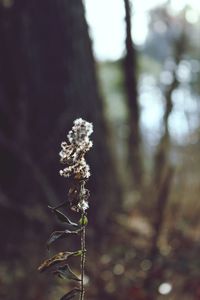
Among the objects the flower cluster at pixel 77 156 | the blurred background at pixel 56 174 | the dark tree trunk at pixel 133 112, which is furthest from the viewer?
the dark tree trunk at pixel 133 112

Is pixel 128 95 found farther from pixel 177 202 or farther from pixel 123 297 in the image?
pixel 123 297

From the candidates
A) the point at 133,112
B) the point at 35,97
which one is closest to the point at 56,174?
the point at 35,97

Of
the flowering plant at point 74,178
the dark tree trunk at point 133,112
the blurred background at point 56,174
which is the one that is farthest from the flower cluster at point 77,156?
the dark tree trunk at point 133,112

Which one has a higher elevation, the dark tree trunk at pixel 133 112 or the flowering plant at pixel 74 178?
the dark tree trunk at pixel 133 112

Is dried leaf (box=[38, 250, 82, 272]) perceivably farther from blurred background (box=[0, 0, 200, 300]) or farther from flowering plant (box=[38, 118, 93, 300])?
blurred background (box=[0, 0, 200, 300])

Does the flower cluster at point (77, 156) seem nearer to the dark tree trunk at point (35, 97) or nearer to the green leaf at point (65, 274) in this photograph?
the green leaf at point (65, 274)

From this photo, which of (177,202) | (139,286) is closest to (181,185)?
(177,202)

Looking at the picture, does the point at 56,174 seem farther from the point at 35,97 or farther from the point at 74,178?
the point at 74,178

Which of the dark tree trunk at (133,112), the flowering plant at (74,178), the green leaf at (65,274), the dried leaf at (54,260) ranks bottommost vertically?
the green leaf at (65,274)

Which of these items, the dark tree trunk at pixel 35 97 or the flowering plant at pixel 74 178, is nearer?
the flowering plant at pixel 74 178
